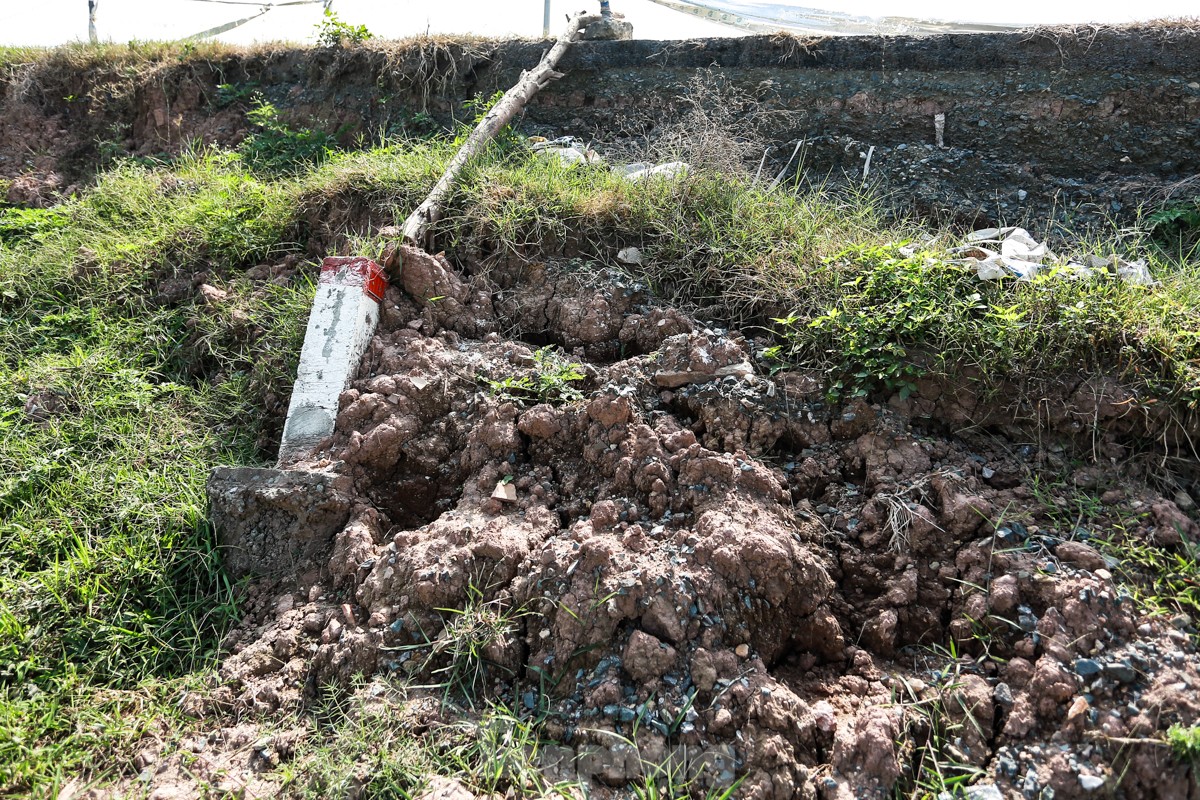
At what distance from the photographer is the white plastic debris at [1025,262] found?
2.83m

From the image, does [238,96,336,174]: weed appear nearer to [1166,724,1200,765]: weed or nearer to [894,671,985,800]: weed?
[894,671,985,800]: weed

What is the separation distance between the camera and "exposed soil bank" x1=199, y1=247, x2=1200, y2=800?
204 centimetres

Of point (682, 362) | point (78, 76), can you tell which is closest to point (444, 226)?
point (682, 362)

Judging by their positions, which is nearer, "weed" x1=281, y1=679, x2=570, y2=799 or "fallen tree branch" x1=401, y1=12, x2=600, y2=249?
"weed" x1=281, y1=679, x2=570, y2=799

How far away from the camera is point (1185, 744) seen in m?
1.83

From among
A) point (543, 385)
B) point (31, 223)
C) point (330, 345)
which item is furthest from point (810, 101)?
point (31, 223)

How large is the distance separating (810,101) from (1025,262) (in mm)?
2386

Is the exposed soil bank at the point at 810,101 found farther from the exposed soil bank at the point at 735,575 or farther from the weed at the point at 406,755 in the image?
the weed at the point at 406,755

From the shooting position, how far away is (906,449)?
2.64 meters

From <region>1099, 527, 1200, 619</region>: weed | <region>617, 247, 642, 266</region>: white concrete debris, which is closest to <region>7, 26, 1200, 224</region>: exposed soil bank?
<region>617, 247, 642, 266</region>: white concrete debris

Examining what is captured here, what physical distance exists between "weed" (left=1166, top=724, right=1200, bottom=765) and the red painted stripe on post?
3.01 m

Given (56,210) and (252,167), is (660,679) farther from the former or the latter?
(56,210)

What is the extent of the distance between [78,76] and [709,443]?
6.55m

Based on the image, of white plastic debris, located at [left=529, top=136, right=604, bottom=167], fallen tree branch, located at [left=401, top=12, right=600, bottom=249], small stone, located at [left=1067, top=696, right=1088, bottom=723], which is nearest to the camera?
small stone, located at [left=1067, top=696, right=1088, bottom=723]
